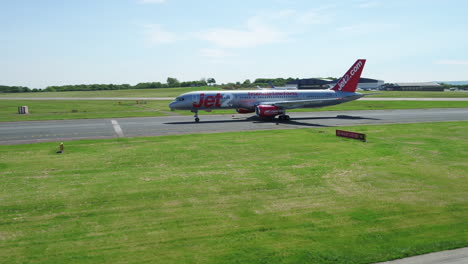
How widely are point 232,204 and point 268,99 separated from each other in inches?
1457

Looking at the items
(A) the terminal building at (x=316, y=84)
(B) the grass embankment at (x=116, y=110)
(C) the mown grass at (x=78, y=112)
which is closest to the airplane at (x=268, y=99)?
(B) the grass embankment at (x=116, y=110)

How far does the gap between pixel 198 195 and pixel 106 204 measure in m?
4.29

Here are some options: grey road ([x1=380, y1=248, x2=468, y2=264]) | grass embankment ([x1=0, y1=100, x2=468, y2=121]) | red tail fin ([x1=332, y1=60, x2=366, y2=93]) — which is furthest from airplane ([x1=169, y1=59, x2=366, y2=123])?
grey road ([x1=380, y1=248, x2=468, y2=264])

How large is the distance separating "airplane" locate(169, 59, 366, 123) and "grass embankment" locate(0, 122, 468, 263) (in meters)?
20.9

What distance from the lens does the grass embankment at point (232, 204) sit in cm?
1116

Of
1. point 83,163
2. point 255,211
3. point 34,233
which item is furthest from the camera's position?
point 83,163

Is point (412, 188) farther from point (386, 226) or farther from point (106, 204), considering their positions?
point (106, 204)

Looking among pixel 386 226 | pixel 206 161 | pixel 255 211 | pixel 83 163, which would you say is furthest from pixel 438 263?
pixel 83 163

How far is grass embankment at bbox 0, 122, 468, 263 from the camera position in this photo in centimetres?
1116

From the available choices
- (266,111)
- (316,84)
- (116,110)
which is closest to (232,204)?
(266,111)

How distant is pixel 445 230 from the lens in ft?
40.7

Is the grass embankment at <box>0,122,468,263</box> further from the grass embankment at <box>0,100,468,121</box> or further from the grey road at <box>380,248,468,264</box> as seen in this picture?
the grass embankment at <box>0,100,468,121</box>

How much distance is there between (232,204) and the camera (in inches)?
590

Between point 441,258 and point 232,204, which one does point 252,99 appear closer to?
point 232,204
